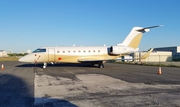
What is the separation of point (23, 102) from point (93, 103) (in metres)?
2.60

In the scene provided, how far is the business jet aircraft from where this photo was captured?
2188cm

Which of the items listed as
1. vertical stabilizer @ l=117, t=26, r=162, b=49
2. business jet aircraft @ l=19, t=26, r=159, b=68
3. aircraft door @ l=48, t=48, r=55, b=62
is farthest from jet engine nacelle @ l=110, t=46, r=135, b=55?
aircraft door @ l=48, t=48, r=55, b=62

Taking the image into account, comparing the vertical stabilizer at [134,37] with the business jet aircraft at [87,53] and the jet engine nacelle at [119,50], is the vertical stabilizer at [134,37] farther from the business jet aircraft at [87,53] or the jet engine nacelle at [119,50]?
the jet engine nacelle at [119,50]

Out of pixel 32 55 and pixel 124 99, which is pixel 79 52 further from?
pixel 124 99

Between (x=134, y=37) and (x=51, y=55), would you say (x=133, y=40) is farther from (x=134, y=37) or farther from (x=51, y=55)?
(x=51, y=55)

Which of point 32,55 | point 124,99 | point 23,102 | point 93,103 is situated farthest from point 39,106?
point 32,55

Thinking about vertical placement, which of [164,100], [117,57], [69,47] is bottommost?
[164,100]

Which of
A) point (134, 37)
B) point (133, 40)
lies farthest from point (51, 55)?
point (134, 37)

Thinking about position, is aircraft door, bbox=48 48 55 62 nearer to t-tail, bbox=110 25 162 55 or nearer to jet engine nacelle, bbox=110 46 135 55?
jet engine nacelle, bbox=110 46 135 55

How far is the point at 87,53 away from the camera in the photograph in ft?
75.2

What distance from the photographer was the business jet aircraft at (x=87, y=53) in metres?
21.9

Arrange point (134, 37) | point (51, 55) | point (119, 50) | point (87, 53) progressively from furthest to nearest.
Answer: point (134, 37) < point (87, 53) < point (119, 50) < point (51, 55)

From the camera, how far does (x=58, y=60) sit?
73.6 ft

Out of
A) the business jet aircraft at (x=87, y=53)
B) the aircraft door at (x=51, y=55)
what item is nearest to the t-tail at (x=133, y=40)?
the business jet aircraft at (x=87, y=53)
